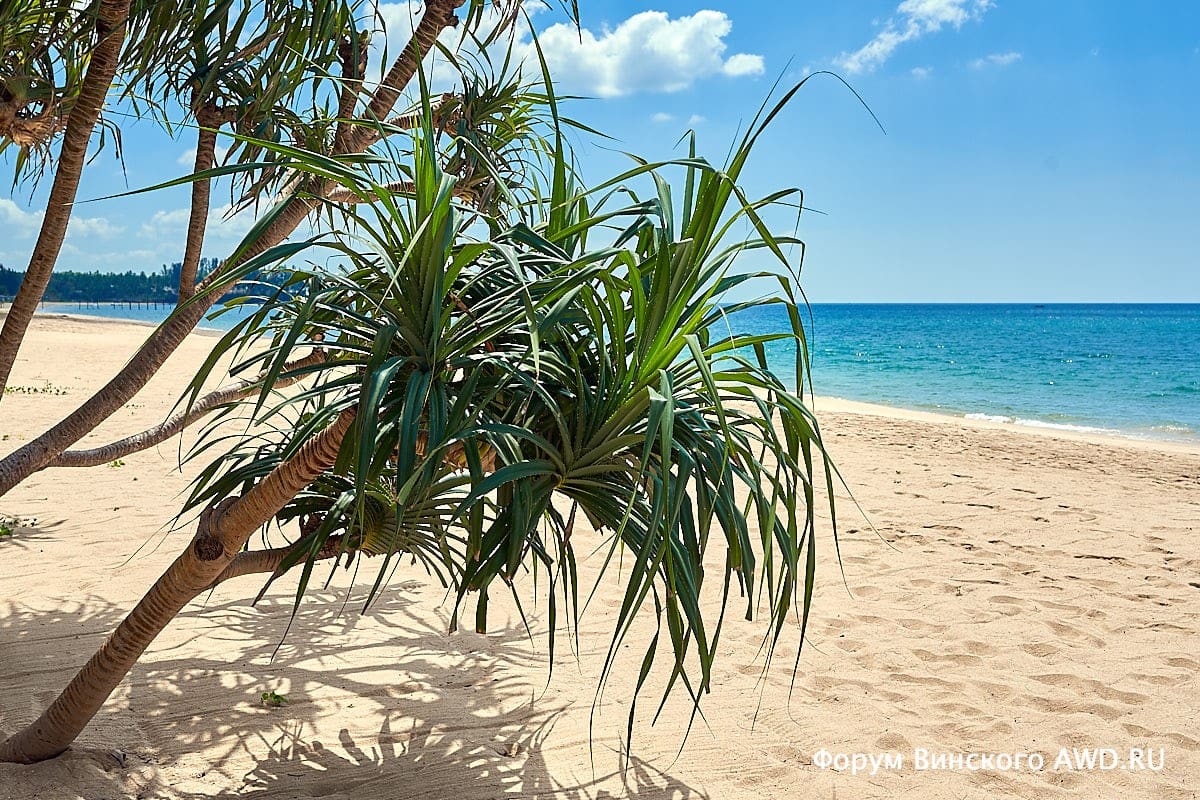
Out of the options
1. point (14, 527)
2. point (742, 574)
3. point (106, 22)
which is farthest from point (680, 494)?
point (14, 527)

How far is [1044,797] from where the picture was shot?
113 inches

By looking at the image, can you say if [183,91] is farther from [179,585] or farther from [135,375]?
[179,585]

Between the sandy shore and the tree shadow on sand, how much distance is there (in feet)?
0.03

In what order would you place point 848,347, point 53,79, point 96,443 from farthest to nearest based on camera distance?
point 848,347 → point 96,443 → point 53,79

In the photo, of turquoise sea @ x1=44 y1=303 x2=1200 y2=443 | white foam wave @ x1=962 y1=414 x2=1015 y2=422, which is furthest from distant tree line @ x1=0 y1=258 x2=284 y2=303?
white foam wave @ x1=962 y1=414 x2=1015 y2=422

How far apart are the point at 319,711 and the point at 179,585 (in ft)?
3.55

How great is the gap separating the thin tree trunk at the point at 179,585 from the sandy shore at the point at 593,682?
0.10m

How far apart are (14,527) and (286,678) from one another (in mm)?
2732

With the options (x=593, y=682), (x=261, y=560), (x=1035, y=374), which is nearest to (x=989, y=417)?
(x=1035, y=374)

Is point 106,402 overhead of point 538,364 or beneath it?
beneath

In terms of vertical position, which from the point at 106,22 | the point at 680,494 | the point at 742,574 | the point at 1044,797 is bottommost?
the point at 1044,797

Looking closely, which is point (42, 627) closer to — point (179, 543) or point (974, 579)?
point (179, 543)

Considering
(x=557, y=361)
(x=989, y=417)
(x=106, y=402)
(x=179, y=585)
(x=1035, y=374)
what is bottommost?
(x=989, y=417)

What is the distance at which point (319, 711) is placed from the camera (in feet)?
10.2
